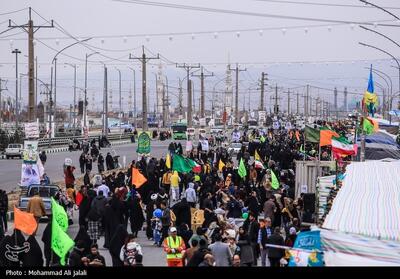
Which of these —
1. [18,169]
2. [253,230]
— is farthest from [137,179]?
[18,169]

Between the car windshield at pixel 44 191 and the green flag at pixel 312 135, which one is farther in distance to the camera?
the green flag at pixel 312 135

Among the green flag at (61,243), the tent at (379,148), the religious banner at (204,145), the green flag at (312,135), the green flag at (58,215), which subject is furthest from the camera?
the religious banner at (204,145)

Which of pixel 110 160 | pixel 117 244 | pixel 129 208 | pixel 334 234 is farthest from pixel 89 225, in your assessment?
pixel 110 160

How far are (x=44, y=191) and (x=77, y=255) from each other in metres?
13.4

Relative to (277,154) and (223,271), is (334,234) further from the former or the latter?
(277,154)

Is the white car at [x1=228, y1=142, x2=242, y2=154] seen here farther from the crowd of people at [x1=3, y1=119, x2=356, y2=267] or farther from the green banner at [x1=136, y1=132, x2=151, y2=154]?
the crowd of people at [x1=3, y1=119, x2=356, y2=267]

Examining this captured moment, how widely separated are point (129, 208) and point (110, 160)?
2430 cm

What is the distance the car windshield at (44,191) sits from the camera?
91.1 ft

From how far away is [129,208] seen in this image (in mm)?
23984

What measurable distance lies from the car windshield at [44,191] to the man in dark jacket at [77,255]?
1186 centimetres

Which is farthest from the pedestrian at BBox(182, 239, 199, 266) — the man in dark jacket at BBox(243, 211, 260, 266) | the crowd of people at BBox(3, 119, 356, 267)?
the man in dark jacket at BBox(243, 211, 260, 266)

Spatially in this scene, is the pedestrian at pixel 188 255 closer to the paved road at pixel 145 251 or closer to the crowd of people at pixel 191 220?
the crowd of people at pixel 191 220

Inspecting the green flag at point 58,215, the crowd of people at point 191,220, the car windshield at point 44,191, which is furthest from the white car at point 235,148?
the green flag at point 58,215

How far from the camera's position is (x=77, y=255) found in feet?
48.8
